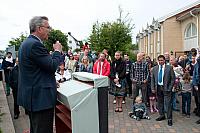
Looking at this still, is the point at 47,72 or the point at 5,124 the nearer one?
the point at 47,72

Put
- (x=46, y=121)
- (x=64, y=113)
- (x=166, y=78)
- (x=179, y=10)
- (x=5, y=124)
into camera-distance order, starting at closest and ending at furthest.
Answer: (x=46, y=121)
(x=64, y=113)
(x=5, y=124)
(x=166, y=78)
(x=179, y=10)

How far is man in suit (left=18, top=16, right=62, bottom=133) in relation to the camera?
9.38 ft

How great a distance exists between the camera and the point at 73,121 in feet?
9.32

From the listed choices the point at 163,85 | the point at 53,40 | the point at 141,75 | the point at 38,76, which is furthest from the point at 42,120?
the point at 53,40

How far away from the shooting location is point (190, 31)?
2503cm

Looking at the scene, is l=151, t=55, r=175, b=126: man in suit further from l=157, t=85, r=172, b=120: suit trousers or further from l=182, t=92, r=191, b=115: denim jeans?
l=182, t=92, r=191, b=115: denim jeans

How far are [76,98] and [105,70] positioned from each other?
557 centimetres

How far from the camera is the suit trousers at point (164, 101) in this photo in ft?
22.4

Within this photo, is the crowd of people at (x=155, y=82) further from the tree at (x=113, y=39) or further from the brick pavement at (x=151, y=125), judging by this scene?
the tree at (x=113, y=39)

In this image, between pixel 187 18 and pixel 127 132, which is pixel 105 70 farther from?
pixel 187 18

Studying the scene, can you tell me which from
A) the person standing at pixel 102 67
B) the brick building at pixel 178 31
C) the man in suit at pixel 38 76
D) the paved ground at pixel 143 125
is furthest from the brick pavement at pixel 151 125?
the brick building at pixel 178 31

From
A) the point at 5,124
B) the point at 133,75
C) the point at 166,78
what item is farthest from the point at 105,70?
the point at 5,124

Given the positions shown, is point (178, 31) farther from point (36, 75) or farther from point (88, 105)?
point (36, 75)

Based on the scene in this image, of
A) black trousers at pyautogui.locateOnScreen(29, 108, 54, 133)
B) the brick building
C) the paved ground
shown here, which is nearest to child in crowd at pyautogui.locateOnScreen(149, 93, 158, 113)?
the paved ground
